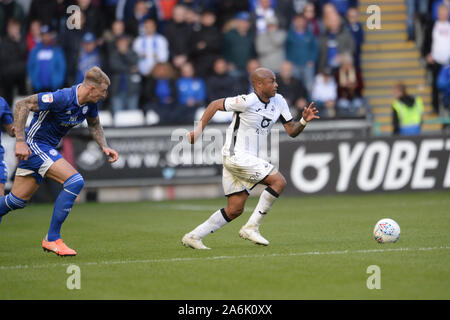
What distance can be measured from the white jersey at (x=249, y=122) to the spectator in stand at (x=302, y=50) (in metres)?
10.7

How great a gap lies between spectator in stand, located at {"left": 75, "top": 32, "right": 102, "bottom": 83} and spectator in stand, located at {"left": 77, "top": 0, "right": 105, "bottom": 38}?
2.56 feet

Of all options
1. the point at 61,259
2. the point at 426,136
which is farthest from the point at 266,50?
the point at 61,259

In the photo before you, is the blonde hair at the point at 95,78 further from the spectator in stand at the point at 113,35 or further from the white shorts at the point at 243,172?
the spectator in stand at the point at 113,35

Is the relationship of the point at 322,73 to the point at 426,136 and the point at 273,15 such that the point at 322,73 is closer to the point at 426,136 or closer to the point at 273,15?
the point at 273,15

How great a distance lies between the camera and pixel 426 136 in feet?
61.9

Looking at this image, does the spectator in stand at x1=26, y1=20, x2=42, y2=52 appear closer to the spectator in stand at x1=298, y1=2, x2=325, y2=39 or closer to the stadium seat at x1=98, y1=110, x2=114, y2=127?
the stadium seat at x1=98, y1=110, x2=114, y2=127

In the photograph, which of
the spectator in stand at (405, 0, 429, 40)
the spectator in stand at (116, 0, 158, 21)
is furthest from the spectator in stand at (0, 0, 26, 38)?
the spectator in stand at (405, 0, 429, 40)

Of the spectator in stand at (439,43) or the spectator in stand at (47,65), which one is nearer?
the spectator in stand at (47,65)

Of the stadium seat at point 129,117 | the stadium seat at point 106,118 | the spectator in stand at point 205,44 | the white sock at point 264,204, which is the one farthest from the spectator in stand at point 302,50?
the white sock at point 264,204

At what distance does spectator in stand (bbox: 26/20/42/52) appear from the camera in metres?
20.0

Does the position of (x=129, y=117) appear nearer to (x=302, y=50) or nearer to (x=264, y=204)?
(x=302, y=50)

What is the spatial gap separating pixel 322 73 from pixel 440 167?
3.85 m

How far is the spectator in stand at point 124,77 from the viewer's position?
19.8m

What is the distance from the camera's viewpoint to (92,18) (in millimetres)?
20531
